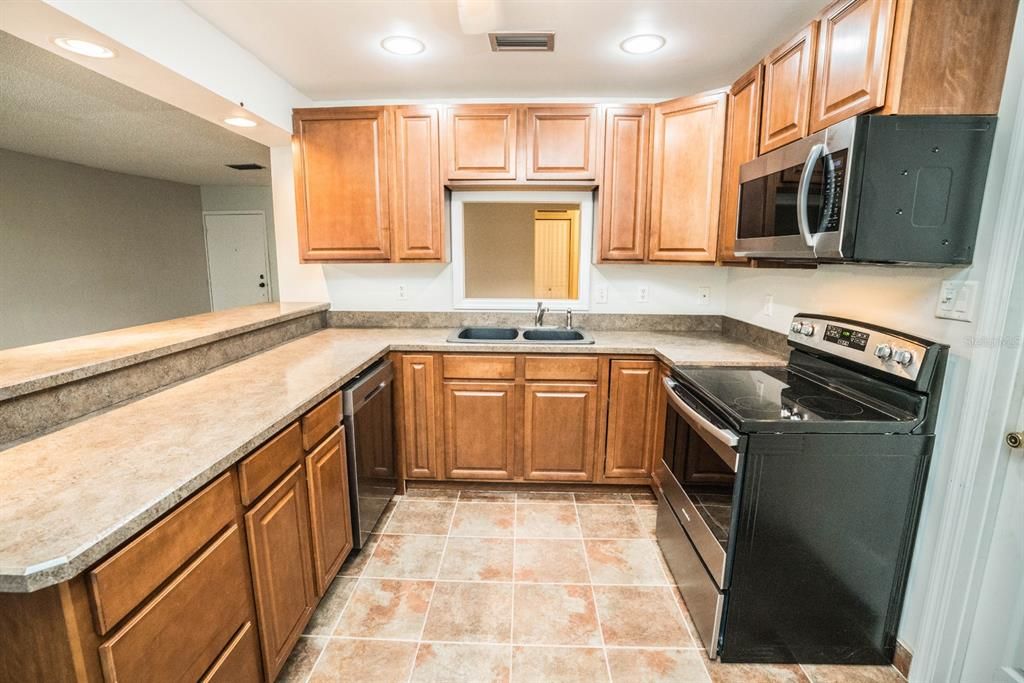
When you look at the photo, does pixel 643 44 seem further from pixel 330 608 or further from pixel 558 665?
pixel 330 608

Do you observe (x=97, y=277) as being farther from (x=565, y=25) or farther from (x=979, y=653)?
(x=979, y=653)

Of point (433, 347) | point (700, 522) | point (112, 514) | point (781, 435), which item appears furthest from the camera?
point (433, 347)

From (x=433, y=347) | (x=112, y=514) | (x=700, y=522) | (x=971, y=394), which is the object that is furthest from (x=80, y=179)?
(x=971, y=394)

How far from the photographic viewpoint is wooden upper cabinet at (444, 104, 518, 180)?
8.28ft

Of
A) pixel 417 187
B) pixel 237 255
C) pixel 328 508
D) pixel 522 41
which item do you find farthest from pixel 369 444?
pixel 237 255

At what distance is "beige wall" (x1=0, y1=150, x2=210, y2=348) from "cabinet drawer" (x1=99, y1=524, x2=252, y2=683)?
4678mm

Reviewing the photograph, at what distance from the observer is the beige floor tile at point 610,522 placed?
2.32 metres

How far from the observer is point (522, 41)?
79.8 inches

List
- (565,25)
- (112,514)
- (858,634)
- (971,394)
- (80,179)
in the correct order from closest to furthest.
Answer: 1. (112,514)
2. (971,394)
3. (858,634)
4. (565,25)
5. (80,179)

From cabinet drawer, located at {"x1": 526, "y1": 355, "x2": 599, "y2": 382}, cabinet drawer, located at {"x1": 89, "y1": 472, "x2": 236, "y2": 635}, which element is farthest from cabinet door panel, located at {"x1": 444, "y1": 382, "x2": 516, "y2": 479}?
cabinet drawer, located at {"x1": 89, "y1": 472, "x2": 236, "y2": 635}

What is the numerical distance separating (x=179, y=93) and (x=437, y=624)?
94.2 inches

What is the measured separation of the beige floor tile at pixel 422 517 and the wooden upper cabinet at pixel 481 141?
1.85 m

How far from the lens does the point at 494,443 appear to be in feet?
8.61

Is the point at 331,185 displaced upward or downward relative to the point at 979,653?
upward
